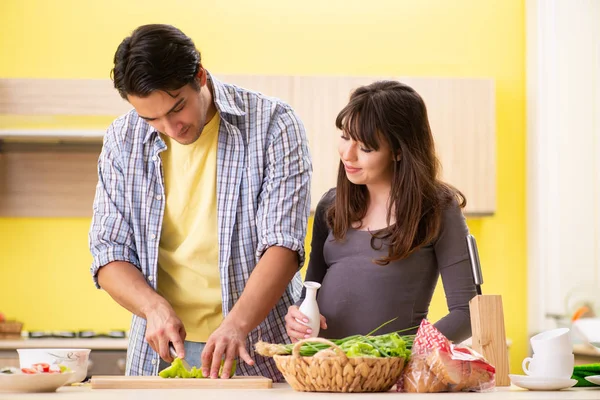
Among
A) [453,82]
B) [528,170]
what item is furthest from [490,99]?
[528,170]

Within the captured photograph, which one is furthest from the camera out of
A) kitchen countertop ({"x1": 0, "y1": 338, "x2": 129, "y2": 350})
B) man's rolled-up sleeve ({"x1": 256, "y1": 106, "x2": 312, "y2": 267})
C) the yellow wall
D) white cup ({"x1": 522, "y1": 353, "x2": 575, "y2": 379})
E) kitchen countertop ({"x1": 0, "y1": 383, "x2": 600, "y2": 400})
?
the yellow wall

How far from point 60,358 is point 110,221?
0.48 metres

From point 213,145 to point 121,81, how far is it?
11.8 inches

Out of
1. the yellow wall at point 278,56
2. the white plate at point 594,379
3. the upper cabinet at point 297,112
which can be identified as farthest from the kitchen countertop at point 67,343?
the white plate at point 594,379

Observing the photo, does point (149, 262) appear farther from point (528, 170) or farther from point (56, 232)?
point (528, 170)

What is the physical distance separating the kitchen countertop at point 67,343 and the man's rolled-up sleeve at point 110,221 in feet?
4.62

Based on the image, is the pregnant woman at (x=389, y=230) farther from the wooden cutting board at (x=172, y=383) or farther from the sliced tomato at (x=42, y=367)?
the sliced tomato at (x=42, y=367)

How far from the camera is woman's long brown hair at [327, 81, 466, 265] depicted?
1.75 m

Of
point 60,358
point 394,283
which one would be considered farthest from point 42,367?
point 394,283

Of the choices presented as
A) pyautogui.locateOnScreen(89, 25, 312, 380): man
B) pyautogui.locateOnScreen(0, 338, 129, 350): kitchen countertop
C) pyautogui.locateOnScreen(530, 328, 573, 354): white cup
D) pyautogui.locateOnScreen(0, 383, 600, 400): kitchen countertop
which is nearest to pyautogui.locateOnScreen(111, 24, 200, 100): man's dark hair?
pyautogui.locateOnScreen(89, 25, 312, 380): man

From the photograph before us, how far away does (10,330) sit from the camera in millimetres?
3393

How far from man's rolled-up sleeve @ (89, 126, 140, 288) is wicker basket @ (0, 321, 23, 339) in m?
1.70

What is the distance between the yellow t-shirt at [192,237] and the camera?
1.86m

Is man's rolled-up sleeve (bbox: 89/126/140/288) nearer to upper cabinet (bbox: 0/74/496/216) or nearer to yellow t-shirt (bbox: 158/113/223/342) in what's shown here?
yellow t-shirt (bbox: 158/113/223/342)
